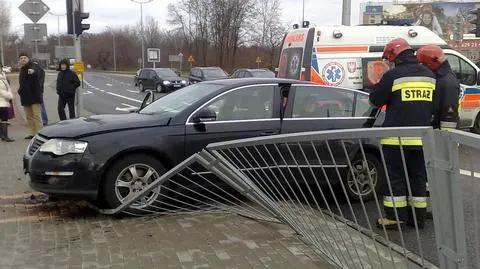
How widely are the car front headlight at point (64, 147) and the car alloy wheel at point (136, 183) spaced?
48 cm

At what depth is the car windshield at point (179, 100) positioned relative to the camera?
240 inches

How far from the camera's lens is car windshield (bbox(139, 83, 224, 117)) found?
20.0 ft

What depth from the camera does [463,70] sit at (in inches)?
445

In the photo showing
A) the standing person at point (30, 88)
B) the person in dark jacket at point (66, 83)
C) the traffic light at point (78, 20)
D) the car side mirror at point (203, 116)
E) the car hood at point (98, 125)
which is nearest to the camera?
the car hood at point (98, 125)

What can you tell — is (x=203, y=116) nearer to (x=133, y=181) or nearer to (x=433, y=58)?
(x=133, y=181)

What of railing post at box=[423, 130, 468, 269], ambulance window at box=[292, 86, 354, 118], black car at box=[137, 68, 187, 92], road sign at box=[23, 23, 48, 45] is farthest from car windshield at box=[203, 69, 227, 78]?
railing post at box=[423, 130, 468, 269]

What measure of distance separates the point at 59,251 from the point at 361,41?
7.79m

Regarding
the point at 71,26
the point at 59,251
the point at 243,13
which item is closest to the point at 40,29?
the point at 71,26

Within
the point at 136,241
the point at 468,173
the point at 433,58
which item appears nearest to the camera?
the point at 468,173

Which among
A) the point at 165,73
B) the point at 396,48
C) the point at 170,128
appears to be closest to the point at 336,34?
the point at 396,48

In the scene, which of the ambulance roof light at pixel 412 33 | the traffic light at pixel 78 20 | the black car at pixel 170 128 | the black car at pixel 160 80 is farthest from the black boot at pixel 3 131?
the black car at pixel 160 80

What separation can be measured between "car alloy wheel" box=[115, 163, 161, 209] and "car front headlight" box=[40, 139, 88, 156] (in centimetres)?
48

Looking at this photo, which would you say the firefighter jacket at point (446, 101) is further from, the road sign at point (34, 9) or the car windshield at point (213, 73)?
the car windshield at point (213, 73)

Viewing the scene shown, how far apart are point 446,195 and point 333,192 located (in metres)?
1.24
